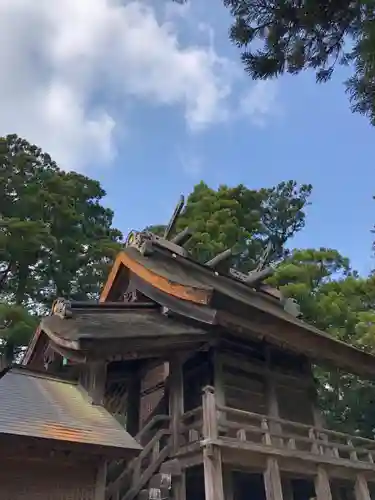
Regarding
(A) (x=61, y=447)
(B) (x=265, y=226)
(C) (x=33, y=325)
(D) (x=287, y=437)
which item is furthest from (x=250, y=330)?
(B) (x=265, y=226)

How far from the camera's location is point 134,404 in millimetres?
10375

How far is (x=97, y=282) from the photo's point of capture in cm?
2031

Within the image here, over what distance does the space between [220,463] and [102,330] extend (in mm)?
2739

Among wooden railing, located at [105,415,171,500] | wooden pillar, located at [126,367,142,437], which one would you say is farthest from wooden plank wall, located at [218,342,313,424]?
wooden pillar, located at [126,367,142,437]

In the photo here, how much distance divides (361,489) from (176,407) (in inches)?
170

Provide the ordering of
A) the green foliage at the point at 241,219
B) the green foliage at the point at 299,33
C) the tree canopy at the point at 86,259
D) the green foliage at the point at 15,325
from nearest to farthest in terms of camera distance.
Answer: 1. the green foliage at the point at 299,33
2. the green foliage at the point at 15,325
3. the tree canopy at the point at 86,259
4. the green foliage at the point at 241,219

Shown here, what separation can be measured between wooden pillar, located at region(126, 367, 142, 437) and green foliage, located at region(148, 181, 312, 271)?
8786mm

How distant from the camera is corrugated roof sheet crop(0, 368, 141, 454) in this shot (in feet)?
19.7

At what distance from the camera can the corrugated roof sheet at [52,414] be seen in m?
6.00

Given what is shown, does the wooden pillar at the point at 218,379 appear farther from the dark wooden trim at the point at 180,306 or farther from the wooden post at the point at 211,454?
the dark wooden trim at the point at 180,306

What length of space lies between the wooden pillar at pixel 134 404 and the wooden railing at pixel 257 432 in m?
1.88

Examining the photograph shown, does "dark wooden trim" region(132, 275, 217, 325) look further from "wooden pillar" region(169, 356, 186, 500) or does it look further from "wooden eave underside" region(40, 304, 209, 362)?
"wooden pillar" region(169, 356, 186, 500)

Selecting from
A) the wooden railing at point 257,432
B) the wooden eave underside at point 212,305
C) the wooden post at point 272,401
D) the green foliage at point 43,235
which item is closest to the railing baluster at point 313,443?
the wooden railing at point 257,432

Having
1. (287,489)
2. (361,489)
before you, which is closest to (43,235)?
(287,489)
